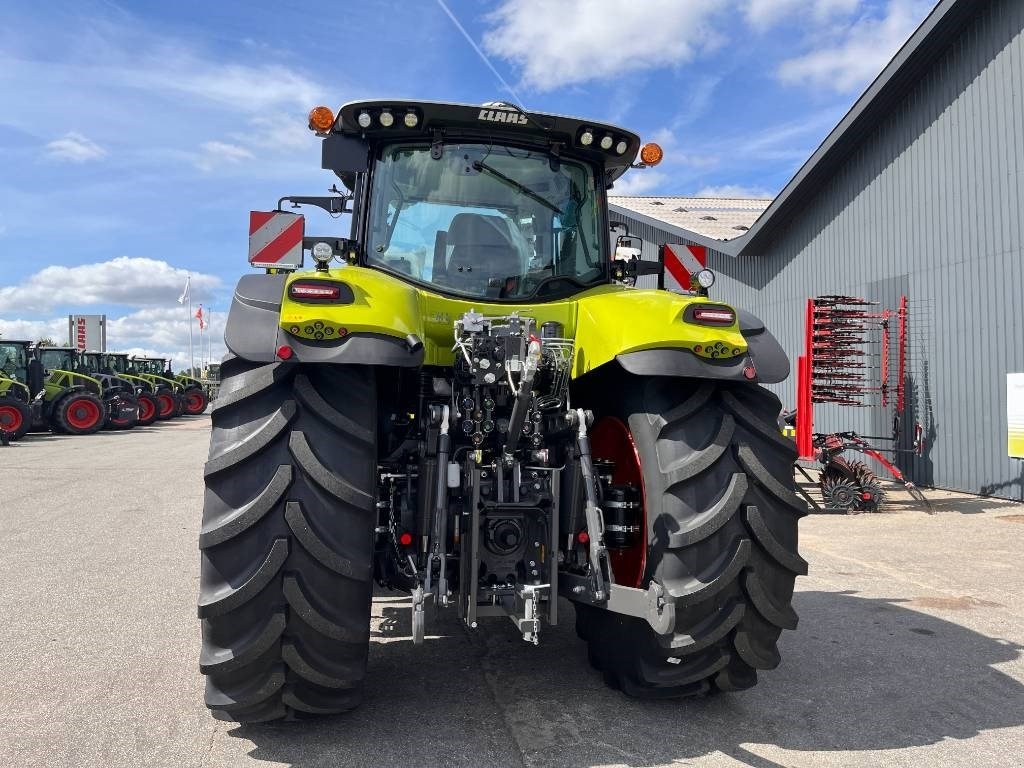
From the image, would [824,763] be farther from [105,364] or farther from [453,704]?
[105,364]

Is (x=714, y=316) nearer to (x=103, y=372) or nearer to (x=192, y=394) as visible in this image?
(x=103, y=372)

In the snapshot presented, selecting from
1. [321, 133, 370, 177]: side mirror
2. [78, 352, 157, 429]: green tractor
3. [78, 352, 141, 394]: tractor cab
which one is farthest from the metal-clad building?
[78, 352, 141, 394]: tractor cab

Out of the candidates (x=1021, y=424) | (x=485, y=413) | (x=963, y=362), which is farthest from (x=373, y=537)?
(x=963, y=362)

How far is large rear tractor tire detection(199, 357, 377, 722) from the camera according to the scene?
9.39 ft

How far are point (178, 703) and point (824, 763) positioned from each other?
260 centimetres

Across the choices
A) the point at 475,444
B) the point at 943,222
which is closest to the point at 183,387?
the point at 943,222

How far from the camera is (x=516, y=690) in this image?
3.67m

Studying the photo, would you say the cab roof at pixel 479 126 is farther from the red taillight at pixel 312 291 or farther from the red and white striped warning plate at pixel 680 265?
the red taillight at pixel 312 291

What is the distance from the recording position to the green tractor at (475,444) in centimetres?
292

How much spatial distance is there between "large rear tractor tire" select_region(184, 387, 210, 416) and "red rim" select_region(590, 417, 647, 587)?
32.0 meters

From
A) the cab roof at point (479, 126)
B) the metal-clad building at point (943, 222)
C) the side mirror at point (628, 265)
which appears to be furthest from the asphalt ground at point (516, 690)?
the metal-clad building at point (943, 222)

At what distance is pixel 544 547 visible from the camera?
131 inches

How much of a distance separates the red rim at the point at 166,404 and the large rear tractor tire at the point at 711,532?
28.4 meters

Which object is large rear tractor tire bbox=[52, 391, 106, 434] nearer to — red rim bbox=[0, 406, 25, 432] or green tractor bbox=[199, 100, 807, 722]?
red rim bbox=[0, 406, 25, 432]
